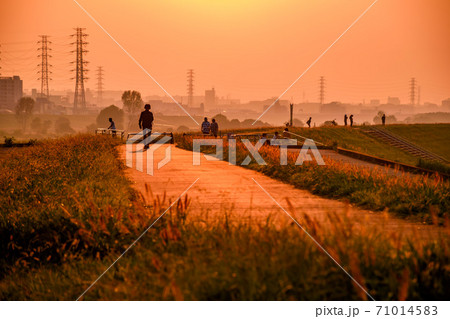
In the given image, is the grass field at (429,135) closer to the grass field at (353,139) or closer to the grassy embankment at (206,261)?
the grass field at (353,139)

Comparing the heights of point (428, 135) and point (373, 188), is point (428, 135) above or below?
above

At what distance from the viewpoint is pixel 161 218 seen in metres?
7.09

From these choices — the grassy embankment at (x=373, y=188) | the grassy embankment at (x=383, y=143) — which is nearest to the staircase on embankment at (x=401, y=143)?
the grassy embankment at (x=383, y=143)

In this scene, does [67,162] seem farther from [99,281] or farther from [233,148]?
[99,281]

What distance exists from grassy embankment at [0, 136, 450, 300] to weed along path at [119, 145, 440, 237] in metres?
0.69

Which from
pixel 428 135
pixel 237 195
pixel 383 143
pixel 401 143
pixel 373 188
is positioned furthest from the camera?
pixel 428 135

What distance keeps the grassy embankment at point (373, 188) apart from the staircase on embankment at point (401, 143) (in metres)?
42.0

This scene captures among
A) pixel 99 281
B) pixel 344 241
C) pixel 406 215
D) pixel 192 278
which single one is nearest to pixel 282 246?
pixel 344 241

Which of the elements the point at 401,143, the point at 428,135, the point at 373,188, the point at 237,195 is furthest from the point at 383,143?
the point at 237,195

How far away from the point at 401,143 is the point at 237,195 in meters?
53.1

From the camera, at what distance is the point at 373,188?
412 inches

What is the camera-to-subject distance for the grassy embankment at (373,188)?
9.00 meters

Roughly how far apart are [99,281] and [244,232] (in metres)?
1.63

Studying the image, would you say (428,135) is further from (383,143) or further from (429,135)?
(383,143)
